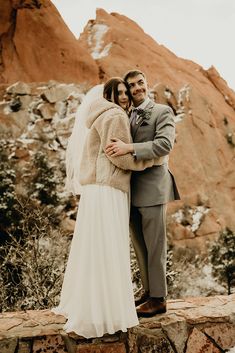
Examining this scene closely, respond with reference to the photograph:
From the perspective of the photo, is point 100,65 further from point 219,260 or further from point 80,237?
point 80,237

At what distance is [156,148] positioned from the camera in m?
2.79

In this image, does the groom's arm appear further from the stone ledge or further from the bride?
the stone ledge

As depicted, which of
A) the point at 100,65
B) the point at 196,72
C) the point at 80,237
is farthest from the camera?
the point at 196,72

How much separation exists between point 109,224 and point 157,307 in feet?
2.75

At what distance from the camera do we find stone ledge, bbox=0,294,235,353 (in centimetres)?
274

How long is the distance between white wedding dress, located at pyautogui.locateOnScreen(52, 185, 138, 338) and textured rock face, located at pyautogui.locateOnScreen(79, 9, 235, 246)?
20.8m

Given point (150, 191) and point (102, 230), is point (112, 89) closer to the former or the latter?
point (150, 191)

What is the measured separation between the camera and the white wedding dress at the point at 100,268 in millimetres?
2588

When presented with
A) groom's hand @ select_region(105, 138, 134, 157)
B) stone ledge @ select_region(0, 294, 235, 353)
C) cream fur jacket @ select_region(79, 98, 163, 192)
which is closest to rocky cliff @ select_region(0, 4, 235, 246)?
stone ledge @ select_region(0, 294, 235, 353)

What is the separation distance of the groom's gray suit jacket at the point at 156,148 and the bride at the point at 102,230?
129 mm

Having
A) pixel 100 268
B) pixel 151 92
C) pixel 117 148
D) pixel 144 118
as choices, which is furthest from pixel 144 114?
pixel 151 92

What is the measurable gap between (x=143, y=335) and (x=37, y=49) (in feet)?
94.6

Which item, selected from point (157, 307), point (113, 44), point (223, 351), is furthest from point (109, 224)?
point (113, 44)

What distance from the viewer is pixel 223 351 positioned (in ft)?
9.66
